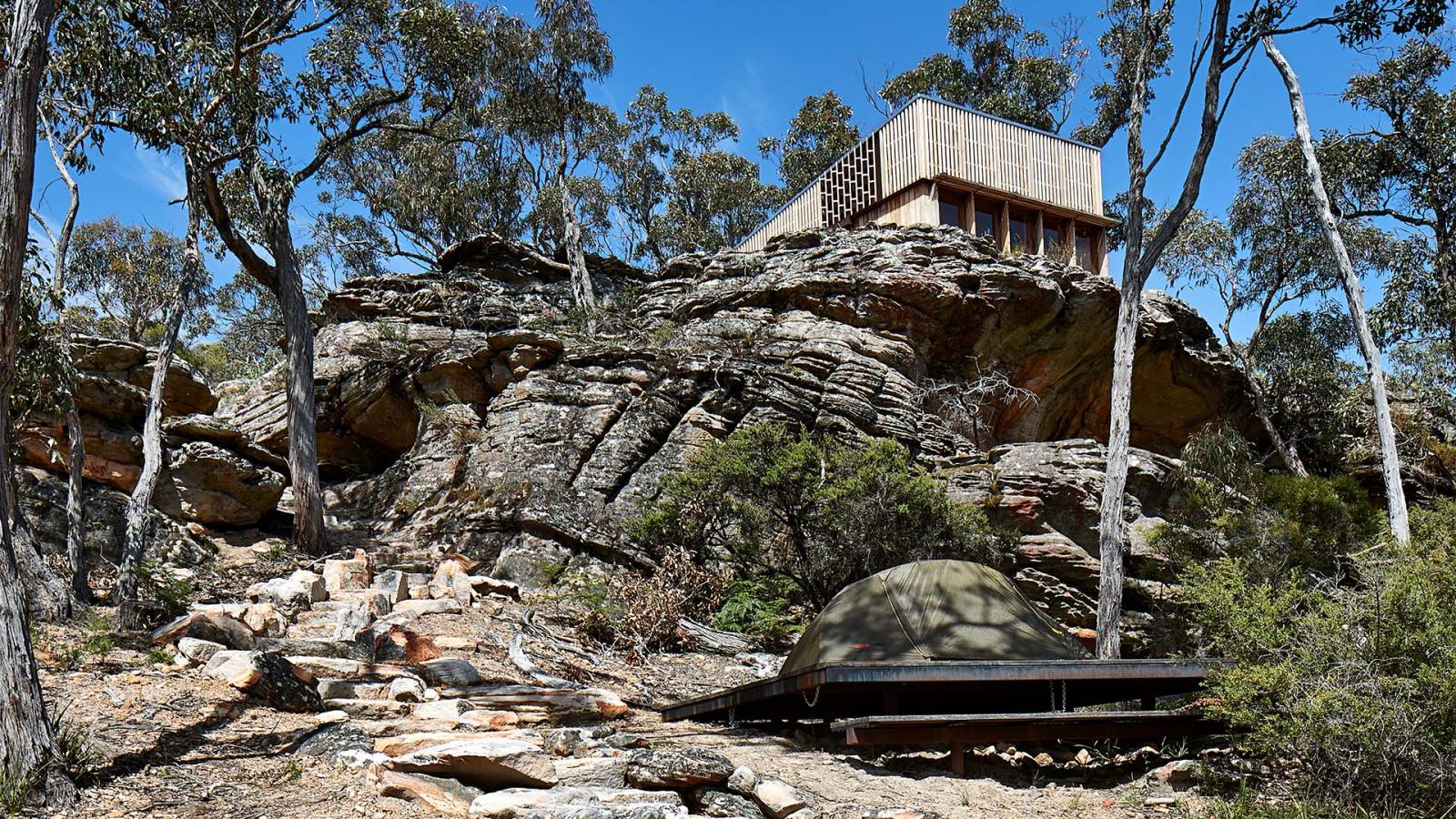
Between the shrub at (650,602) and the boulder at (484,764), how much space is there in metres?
5.48

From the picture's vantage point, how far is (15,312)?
5.48 meters

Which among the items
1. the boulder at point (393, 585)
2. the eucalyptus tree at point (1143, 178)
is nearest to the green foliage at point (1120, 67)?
the eucalyptus tree at point (1143, 178)

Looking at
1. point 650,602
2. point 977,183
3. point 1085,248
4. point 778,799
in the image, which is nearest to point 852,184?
point 977,183

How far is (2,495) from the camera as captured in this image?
200 inches

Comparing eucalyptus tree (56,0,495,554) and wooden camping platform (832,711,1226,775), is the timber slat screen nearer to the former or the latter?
eucalyptus tree (56,0,495,554)

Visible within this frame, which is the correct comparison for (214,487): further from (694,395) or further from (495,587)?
(694,395)

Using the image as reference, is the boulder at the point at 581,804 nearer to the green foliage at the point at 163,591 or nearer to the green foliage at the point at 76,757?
the green foliage at the point at 76,757

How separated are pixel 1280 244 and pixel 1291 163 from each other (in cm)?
289

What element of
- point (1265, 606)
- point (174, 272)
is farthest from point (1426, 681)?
point (174, 272)

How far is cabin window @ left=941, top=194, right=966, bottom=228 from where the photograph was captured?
21609 mm

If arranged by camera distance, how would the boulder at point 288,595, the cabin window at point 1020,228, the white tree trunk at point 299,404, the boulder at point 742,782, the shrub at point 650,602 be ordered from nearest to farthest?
the boulder at point 742,782, the boulder at point 288,595, the shrub at point 650,602, the white tree trunk at point 299,404, the cabin window at point 1020,228

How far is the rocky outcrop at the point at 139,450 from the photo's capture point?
13.9 m

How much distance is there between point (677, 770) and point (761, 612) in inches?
282

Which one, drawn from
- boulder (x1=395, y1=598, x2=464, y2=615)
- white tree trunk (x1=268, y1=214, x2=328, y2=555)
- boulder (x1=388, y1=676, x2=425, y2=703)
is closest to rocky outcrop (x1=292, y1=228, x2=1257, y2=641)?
white tree trunk (x1=268, y1=214, x2=328, y2=555)
